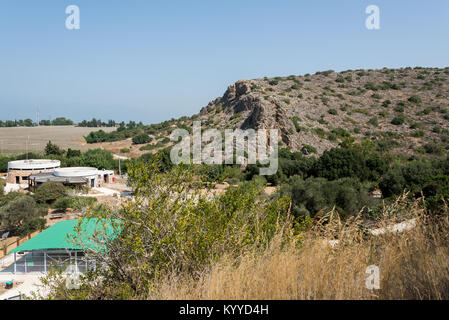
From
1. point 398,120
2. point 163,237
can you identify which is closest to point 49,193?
point 163,237

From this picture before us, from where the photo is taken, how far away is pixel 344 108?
43.9 meters

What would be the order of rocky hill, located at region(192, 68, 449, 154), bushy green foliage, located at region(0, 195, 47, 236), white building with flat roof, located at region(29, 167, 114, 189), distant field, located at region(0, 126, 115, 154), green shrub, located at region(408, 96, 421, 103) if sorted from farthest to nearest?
distant field, located at region(0, 126, 115, 154), green shrub, located at region(408, 96, 421, 103), rocky hill, located at region(192, 68, 449, 154), white building with flat roof, located at region(29, 167, 114, 189), bushy green foliage, located at region(0, 195, 47, 236)

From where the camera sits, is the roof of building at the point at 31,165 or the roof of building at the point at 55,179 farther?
the roof of building at the point at 31,165

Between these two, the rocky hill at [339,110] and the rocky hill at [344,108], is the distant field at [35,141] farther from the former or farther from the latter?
the rocky hill at [344,108]

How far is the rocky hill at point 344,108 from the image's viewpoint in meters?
36.9

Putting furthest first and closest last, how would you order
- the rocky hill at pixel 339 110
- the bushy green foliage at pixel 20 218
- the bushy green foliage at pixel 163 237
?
the rocky hill at pixel 339 110
the bushy green foliage at pixel 20 218
the bushy green foliage at pixel 163 237

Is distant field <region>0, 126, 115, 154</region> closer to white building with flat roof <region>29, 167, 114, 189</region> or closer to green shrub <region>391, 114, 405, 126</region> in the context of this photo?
white building with flat roof <region>29, 167, 114, 189</region>

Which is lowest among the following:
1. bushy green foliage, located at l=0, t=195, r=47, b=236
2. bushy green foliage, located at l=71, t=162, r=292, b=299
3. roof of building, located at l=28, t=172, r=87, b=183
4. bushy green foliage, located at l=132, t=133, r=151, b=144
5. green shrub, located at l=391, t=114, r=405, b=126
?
bushy green foliage, located at l=0, t=195, r=47, b=236

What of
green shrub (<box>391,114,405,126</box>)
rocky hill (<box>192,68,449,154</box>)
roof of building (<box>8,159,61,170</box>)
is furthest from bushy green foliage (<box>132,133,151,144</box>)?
green shrub (<box>391,114,405,126</box>)

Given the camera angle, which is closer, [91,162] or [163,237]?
[163,237]

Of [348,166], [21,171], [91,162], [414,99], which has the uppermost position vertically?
[414,99]

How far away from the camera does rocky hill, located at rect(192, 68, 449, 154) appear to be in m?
36.9

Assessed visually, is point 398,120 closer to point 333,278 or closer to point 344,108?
point 344,108

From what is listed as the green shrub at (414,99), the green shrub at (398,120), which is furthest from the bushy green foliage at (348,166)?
the green shrub at (414,99)
